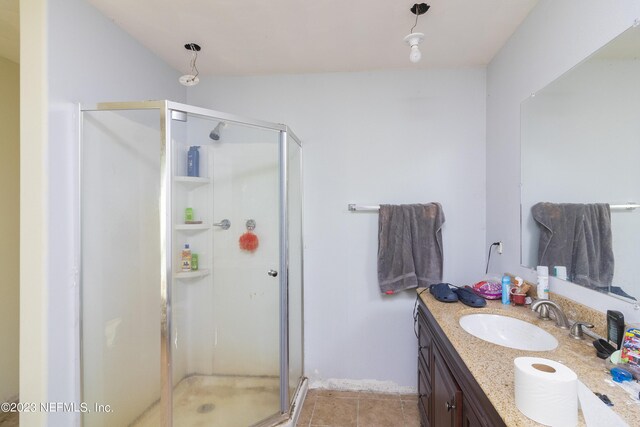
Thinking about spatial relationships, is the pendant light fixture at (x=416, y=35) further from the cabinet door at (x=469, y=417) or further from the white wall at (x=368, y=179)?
the cabinet door at (x=469, y=417)

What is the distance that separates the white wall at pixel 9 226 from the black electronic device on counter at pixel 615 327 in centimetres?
323

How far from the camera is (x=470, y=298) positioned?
4.72 feet

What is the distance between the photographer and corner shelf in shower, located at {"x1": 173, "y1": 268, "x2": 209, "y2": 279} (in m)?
1.45

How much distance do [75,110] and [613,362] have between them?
7.58 ft

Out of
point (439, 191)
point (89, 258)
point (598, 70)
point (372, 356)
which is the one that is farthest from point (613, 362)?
point (89, 258)

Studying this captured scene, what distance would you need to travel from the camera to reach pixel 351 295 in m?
2.03

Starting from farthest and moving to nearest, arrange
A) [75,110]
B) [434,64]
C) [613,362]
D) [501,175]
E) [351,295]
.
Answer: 1. [351,295]
2. [434,64]
3. [501,175]
4. [75,110]
5. [613,362]

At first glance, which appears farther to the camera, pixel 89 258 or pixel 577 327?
A: pixel 89 258

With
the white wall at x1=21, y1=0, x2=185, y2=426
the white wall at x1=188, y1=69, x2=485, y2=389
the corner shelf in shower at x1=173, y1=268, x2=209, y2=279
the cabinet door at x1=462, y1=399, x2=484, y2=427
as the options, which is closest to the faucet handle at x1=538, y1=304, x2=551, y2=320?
the cabinet door at x1=462, y1=399, x2=484, y2=427

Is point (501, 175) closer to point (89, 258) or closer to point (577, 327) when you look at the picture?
point (577, 327)

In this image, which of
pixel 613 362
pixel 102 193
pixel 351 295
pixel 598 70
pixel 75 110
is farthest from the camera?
pixel 351 295

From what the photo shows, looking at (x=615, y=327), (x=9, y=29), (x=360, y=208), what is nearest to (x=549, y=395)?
(x=615, y=327)

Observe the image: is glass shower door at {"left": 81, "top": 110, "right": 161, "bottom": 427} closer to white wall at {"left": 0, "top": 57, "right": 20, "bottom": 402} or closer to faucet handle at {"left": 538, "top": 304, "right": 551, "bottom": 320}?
white wall at {"left": 0, "top": 57, "right": 20, "bottom": 402}

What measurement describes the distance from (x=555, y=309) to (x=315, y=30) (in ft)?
5.96
